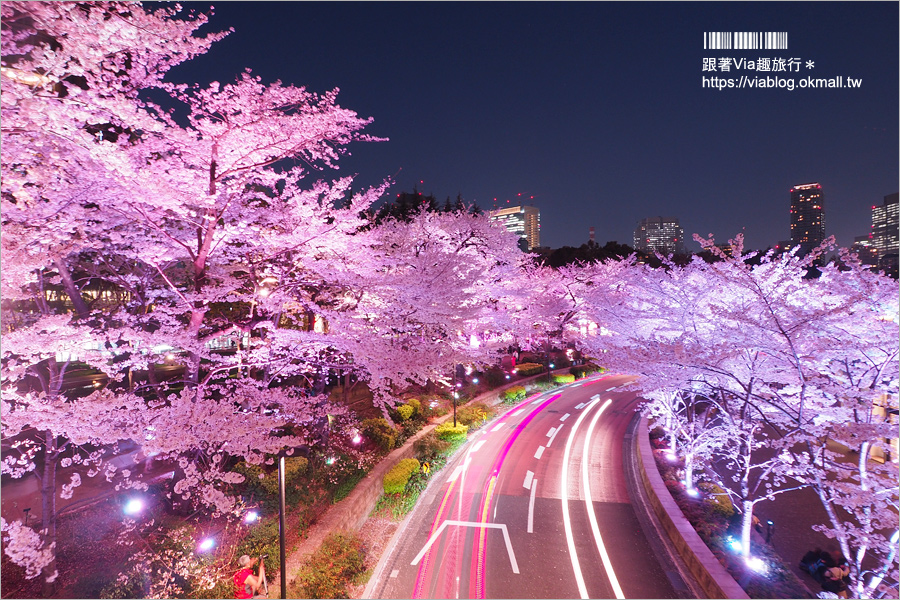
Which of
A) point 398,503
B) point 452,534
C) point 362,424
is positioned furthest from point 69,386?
point 452,534

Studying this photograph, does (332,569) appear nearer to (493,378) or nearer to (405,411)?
(405,411)

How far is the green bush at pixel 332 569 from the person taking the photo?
22.8 ft

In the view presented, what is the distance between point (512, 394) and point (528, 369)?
5.48 meters

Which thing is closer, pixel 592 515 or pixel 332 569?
pixel 332 569

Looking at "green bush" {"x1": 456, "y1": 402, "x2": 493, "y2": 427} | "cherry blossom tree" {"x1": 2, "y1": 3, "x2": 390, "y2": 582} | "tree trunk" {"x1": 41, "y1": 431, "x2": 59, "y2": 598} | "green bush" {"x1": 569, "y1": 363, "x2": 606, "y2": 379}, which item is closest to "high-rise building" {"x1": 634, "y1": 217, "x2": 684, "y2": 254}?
"green bush" {"x1": 569, "y1": 363, "x2": 606, "y2": 379}

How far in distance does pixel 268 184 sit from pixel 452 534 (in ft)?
32.1

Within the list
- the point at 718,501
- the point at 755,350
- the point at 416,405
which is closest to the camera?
the point at 755,350

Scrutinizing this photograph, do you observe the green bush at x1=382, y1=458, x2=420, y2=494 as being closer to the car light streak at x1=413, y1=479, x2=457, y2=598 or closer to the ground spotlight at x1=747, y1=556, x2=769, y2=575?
the car light streak at x1=413, y1=479, x2=457, y2=598

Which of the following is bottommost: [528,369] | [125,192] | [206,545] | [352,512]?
[352,512]

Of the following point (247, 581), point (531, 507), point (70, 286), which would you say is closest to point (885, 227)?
point (531, 507)

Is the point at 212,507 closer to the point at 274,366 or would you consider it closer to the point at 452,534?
the point at 274,366

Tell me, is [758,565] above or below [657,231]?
below

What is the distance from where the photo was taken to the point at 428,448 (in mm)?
13812

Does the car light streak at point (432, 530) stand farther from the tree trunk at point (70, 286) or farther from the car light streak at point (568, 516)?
the tree trunk at point (70, 286)
